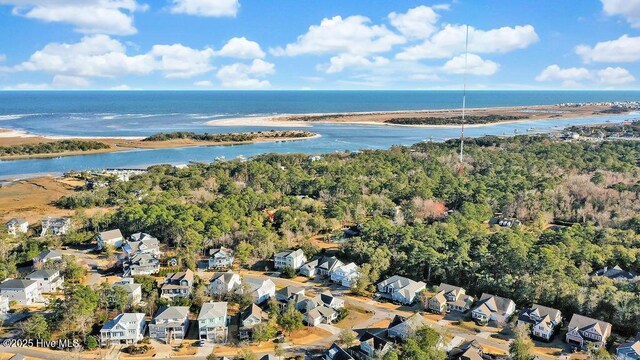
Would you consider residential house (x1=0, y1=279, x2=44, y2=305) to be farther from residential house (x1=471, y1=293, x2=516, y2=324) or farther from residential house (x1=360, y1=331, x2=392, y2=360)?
residential house (x1=471, y1=293, x2=516, y2=324)

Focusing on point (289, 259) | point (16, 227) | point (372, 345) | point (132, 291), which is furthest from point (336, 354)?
point (16, 227)

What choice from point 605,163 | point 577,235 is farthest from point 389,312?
point 605,163

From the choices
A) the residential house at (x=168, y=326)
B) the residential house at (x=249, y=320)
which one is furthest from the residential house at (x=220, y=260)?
the residential house at (x=168, y=326)

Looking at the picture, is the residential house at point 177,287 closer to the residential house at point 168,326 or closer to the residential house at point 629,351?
the residential house at point 168,326

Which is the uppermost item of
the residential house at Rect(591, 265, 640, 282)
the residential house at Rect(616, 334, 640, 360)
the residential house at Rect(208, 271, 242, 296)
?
the residential house at Rect(591, 265, 640, 282)

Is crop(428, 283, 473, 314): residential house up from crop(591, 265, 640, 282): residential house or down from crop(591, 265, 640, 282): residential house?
down

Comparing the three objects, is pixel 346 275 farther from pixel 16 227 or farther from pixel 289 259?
pixel 16 227

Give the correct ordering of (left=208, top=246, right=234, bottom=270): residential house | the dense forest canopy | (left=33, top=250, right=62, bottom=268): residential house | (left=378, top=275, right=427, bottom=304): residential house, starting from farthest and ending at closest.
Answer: (left=208, top=246, right=234, bottom=270): residential house < (left=33, top=250, right=62, bottom=268): residential house < the dense forest canopy < (left=378, top=275, right=427, bottom=304): residential house

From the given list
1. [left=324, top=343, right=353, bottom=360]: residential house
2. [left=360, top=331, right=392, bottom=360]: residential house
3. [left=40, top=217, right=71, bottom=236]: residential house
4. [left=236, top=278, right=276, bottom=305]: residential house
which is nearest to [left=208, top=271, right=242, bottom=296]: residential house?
[left=236, top=278, right=276, bottom=305]: residential house
